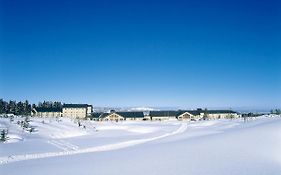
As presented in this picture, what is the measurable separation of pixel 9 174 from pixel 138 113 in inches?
4340

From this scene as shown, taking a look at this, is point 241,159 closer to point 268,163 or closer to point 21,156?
point 268,163

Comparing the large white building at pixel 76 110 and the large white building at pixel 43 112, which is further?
the large white building at pixel 76 110

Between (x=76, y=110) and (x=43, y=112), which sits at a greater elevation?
(x=76, y=110)

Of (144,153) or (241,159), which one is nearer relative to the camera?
(241,159)

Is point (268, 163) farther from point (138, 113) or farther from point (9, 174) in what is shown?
point (138, 113)

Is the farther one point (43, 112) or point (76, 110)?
point (76, 110)

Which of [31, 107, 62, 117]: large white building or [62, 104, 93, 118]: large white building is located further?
[62, 104, 93, 118]: large white building

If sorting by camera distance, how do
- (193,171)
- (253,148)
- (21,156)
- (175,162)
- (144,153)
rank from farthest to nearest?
(21,156), (144,153), (253,148), (175,162), (193,171)

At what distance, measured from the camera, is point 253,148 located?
62.6ft

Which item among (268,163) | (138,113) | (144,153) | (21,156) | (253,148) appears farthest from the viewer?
(138,113)

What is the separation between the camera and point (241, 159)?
16609 millimetres

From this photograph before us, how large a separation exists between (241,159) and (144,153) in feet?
20.9

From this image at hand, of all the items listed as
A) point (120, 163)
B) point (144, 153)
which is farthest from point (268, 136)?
point (120, 163)

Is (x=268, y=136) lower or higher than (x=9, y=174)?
higher
